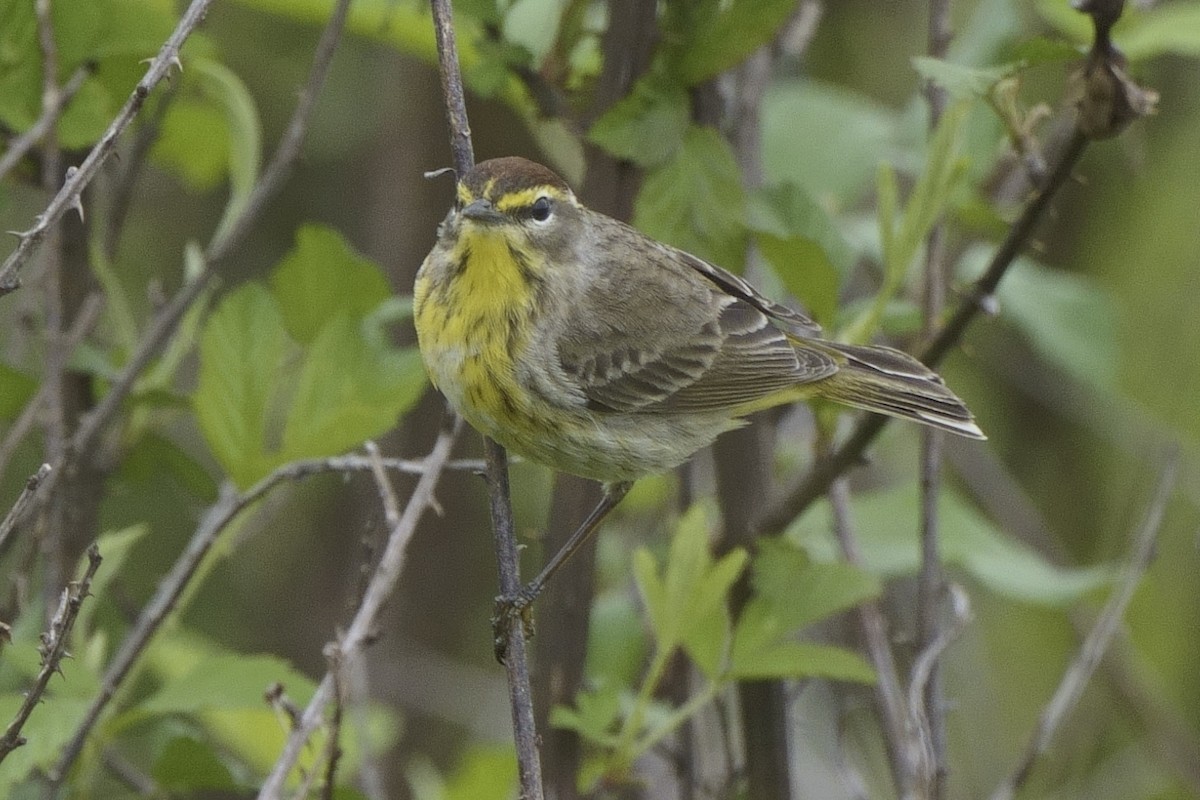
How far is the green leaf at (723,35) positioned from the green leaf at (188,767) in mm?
1662

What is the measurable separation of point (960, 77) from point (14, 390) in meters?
1.99

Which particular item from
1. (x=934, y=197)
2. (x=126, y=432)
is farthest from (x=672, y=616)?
(x=126, y=432)

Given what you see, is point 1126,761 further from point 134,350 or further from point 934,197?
point 134,350

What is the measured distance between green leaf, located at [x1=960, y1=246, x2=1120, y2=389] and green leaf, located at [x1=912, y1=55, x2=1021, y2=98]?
1058mm

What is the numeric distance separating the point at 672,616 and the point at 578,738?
45 centimetres

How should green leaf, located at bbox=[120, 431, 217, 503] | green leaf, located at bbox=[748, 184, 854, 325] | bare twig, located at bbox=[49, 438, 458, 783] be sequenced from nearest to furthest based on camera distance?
1. bare twig, located at bbox=[49, 438, 458, 783]
2. green leaf, located at bbox=[748, 184, 854, 325]
3. green leaf, located at bbox=[120, 431, 217, 503]

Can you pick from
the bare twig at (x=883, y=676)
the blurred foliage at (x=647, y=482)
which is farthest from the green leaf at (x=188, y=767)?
the bare twig at (x=883, y=676)

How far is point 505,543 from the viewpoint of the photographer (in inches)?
101

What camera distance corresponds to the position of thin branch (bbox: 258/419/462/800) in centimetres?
231

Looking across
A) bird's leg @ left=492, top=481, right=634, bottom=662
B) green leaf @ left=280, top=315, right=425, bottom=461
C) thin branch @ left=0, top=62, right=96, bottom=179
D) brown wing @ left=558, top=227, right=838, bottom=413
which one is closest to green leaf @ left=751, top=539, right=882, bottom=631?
bird's leg @ left=492, top=481, right=634, bottom=662

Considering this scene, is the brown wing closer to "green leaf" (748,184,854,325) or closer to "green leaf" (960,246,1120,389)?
"green leaf" (748,184,854,325)

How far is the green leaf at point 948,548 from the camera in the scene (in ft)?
11.6

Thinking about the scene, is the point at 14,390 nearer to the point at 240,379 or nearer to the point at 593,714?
the point at 240,379

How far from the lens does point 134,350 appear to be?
3.30 meters
